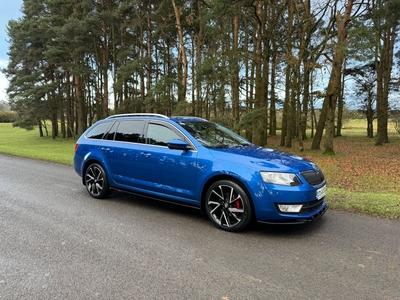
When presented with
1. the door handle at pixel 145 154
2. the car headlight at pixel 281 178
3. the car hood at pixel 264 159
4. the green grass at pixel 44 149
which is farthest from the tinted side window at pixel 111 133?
the green grass at pixel 44 149

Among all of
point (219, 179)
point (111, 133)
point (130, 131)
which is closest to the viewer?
point (219, 179)

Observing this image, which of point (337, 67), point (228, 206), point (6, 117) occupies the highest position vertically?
point (6, 117)

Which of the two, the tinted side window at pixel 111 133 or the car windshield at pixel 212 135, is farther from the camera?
the tinted side window at pixel 111 133

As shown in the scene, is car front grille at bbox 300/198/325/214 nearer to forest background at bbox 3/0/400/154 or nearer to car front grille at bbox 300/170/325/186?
car front grille at bbox 300/170/325/186

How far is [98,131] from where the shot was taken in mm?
6645

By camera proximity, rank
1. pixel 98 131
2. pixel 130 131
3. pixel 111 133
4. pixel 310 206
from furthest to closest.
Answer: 1. pixel 98 131
2. pixel 111 133
3. pixel 130 131
4. pixel 310 206

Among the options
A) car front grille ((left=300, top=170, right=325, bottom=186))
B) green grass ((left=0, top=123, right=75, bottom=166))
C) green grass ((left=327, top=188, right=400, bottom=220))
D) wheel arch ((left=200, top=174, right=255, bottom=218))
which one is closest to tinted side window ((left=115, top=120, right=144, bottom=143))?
wheel arch ((left=200, top=174, right=255, bottom=218))

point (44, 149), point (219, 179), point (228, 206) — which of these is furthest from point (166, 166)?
point (44, 149)

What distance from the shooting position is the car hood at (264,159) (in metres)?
4.24

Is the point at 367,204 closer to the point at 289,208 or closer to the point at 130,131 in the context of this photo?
the point at 289,208

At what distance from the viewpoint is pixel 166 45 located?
28.0 metres

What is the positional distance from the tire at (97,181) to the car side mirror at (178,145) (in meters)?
2.11

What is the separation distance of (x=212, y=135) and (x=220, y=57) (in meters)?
10.8

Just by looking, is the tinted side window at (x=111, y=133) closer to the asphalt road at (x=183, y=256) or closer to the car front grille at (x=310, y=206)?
the asphalt road at (x=183, y=256)
